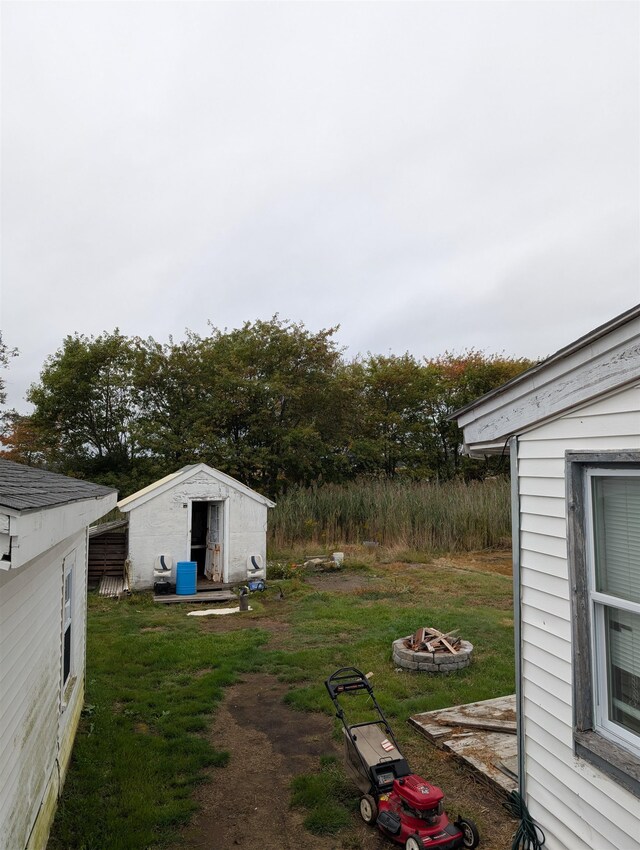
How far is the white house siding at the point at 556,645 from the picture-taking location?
8.77 feet

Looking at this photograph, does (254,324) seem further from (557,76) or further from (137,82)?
(557,76)

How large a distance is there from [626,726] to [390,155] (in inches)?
558

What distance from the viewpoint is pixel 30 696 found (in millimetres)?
3059

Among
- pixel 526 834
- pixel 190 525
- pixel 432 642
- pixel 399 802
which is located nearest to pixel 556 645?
pixel 526 834

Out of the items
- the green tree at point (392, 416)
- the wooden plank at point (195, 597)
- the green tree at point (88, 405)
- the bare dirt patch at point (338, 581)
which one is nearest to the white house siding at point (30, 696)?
the wooden plank at point (195, 597)

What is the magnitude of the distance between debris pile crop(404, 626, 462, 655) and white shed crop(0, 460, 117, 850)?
4505 mm

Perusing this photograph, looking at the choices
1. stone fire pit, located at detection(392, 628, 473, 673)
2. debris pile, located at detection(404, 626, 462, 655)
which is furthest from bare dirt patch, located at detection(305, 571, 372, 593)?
stone fire pit, located at detection(392, 628, 473, 673)

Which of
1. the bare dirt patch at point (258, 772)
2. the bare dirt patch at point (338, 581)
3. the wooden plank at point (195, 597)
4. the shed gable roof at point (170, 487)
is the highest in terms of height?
the shed gable roof at point (170, 487)

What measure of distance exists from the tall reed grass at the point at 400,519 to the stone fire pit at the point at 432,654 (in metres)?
9.72

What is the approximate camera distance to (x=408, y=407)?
26500 mm

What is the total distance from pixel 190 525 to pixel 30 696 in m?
10.0

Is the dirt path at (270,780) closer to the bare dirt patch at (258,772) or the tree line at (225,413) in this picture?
the bare dirt patch at (258,772)

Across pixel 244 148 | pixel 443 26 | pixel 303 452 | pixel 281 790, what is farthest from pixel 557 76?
pixel 303 452

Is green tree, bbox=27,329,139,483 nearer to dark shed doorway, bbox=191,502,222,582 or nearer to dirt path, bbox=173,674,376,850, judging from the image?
dark shed doorway, bbox=191,502,222,582
